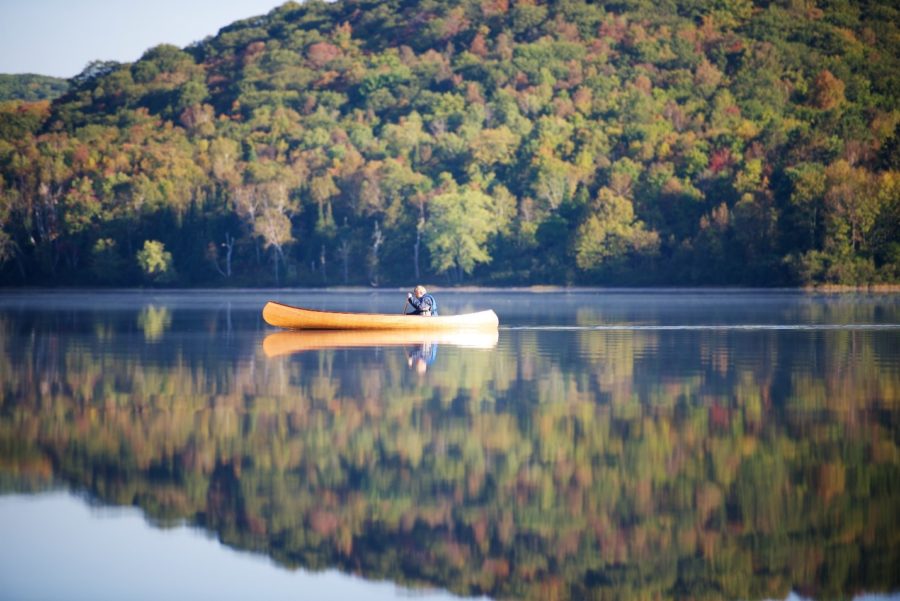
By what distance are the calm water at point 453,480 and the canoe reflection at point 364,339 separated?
7.00 metres

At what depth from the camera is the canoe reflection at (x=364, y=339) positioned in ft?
112

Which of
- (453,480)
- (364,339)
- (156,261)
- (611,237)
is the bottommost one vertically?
(364,339)

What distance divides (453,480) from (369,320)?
26.2 m

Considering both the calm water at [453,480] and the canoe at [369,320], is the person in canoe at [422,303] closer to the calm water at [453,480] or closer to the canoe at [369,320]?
the canoe at [369,320]

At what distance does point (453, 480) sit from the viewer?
550 inches

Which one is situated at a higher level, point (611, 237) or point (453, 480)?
point (611, 237)

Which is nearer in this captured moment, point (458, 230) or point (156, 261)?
point (458, 230)

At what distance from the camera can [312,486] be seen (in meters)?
13.7

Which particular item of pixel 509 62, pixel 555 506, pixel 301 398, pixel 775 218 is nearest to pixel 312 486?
pixel 555 506

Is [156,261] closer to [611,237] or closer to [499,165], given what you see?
[499,165]

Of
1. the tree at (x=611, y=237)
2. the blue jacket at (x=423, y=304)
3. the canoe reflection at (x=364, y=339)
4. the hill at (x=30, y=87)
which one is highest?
the hill at (x=30, y=87)

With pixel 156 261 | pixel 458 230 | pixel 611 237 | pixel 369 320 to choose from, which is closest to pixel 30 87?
pixel 156 261

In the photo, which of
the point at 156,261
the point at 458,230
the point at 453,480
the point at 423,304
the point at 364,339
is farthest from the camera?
the point at 156,261

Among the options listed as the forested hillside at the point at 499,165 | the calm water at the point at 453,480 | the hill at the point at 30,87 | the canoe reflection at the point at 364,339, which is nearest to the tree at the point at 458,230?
the forested hillside at the point at 499,165
